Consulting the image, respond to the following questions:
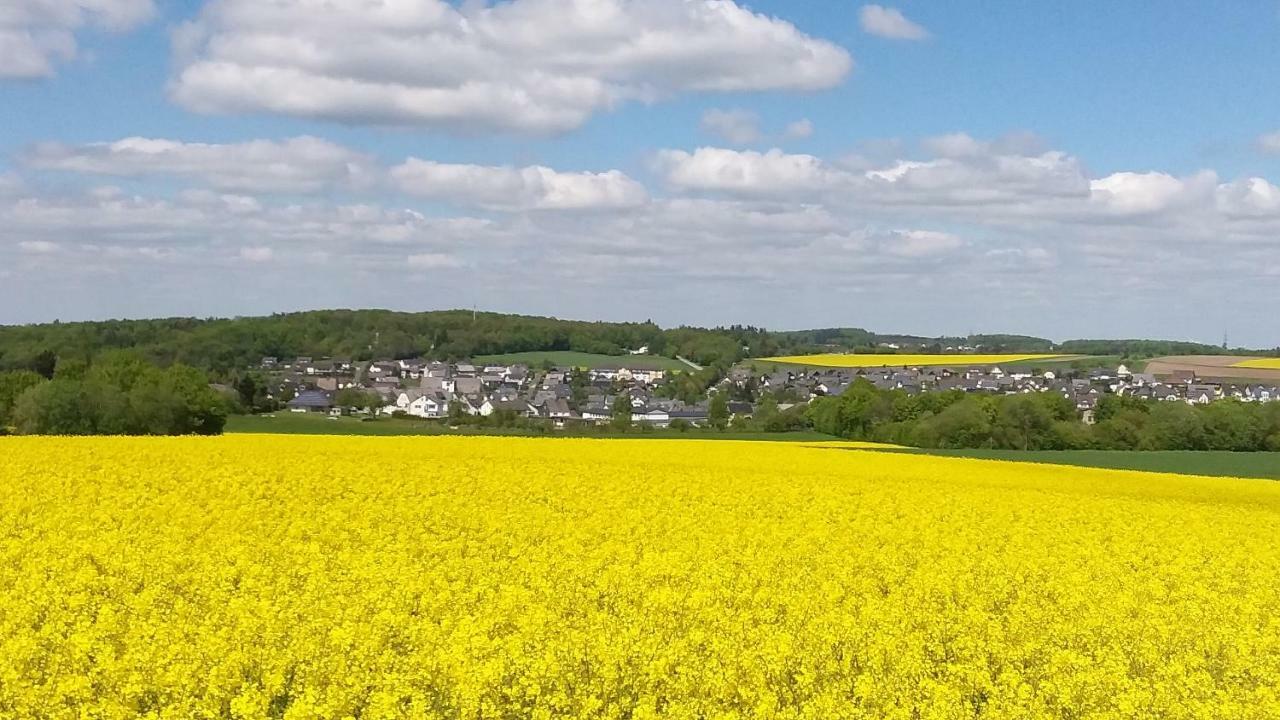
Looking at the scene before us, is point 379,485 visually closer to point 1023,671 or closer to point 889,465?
point 1023,671

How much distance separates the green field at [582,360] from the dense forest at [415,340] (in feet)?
8.75

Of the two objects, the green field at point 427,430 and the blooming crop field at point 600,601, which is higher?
the blooming crop field at point 600,601

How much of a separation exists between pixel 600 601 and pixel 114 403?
39.2 m

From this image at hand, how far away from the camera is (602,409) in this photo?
9938cm

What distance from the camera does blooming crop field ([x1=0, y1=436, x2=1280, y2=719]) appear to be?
900 centimetres

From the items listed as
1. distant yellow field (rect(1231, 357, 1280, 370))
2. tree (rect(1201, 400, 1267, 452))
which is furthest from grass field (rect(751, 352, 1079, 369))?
tree (rect(1201, 400, 1267, 452))

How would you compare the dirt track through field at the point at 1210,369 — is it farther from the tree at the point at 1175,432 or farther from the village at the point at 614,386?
the tree at the point at 1175,432

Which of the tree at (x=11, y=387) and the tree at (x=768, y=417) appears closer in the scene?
the tree at (x=11, y=387)

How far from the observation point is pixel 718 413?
288 ft

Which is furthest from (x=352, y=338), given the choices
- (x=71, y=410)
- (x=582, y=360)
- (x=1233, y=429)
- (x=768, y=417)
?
(x=1233, y=429)

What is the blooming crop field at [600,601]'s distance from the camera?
9000mm

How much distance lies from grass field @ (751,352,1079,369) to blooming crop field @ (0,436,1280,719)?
4355 inches

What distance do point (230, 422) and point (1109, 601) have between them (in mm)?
54990

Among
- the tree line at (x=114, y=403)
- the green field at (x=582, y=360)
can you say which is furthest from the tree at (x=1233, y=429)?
the green field at (x=582, y=360)
